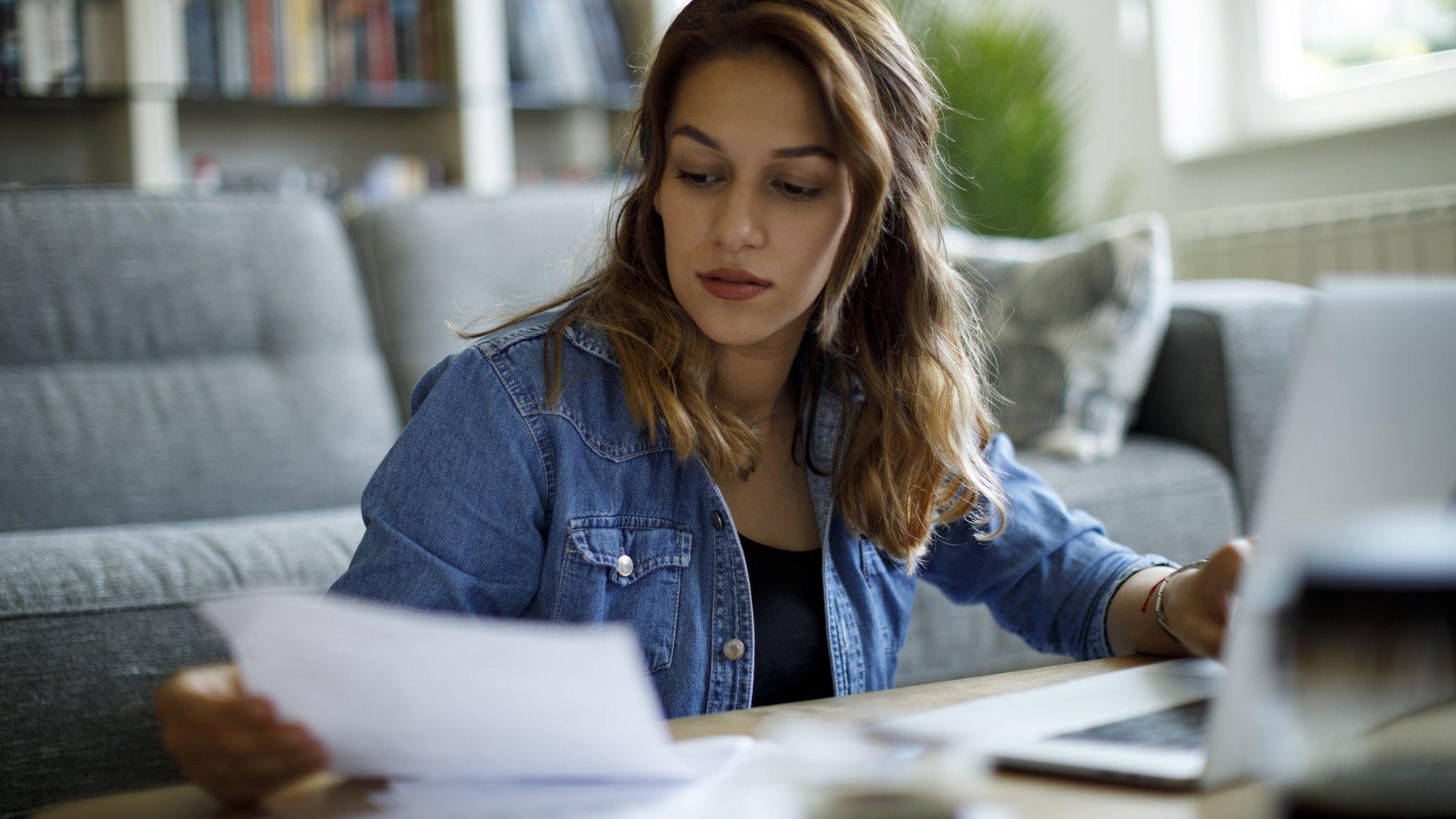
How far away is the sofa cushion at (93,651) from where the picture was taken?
1.13m

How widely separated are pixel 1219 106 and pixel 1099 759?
3182mm

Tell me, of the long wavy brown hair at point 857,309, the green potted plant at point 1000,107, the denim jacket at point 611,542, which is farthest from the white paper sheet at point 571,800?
the green potted plant at point 1000,107

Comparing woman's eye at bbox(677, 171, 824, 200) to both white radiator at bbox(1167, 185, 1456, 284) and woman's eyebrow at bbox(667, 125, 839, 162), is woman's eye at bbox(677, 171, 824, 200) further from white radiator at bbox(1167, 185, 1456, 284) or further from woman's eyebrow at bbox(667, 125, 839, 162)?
white radiator at bbox(1167, 185, 1456, 284)

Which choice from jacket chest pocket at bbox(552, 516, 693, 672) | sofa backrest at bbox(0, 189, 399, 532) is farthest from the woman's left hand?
sofa backrest at bbox(0, 189, 399, 532)

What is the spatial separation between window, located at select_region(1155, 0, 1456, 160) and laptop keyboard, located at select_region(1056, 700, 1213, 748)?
2378 millimetres

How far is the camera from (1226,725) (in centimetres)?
45

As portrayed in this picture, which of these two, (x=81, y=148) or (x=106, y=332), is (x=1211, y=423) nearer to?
(x=106, y=332)

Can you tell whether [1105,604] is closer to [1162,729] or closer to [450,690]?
[1162,729]

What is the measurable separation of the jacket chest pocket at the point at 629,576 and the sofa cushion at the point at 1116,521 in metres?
0.77

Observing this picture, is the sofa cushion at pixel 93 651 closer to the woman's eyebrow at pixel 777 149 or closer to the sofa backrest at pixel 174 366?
the sofa backrest at pixel 174 366

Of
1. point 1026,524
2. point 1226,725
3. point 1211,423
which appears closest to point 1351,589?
Result: point 1226,725

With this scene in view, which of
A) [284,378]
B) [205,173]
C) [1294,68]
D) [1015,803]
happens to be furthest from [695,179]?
[1294,68]

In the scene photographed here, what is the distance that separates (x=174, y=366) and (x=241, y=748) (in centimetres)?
150

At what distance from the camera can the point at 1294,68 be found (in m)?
3.12
